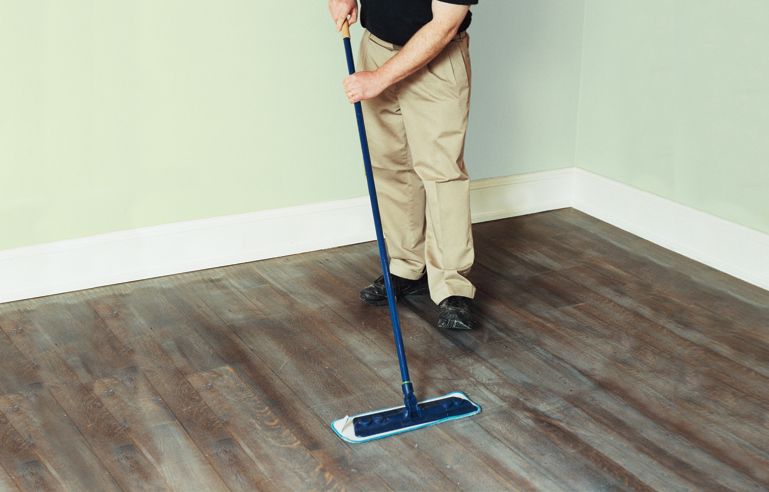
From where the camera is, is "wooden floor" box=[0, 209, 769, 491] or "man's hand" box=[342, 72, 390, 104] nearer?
"wooden floor" box=[0, 209, 769, 491]

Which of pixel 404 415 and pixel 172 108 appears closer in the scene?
pixel 404 415

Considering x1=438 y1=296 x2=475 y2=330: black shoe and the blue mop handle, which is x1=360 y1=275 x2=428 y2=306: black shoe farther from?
the blue mop handle

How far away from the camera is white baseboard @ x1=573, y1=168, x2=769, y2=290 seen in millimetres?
3115

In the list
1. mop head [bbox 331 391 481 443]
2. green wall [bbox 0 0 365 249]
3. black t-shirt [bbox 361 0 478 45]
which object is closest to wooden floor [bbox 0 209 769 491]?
mop head [bbox 331 391 481 443]

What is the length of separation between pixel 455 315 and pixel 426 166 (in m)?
0.43

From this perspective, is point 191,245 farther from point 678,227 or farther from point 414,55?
point 678,227

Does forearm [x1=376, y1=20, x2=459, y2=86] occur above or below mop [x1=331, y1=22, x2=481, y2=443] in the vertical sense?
above

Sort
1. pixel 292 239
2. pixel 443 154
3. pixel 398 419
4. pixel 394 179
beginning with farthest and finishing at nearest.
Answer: pixel 292 239 → pixel 394 179 → pixel 443 154 → pixel 398 419

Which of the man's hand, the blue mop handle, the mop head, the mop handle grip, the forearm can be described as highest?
the mop handle grip

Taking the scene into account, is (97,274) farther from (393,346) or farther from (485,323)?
(485,323)

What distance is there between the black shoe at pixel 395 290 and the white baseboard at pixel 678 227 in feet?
3.09

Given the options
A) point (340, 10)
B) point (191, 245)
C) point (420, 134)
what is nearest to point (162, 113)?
point (191, 245)

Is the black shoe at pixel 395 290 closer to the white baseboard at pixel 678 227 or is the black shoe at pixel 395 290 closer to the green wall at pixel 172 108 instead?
the green wall at pixel 172 108

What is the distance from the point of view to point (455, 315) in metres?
2.79
